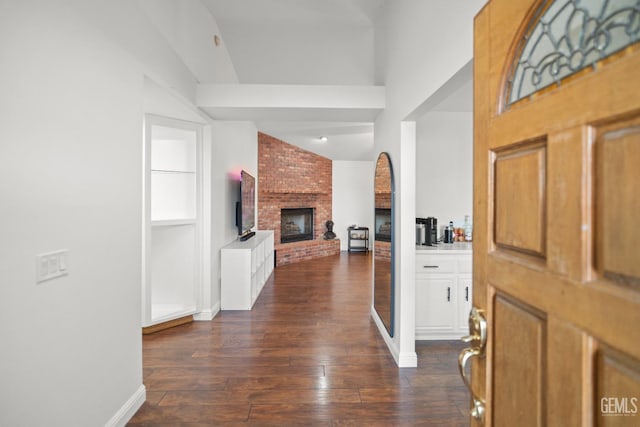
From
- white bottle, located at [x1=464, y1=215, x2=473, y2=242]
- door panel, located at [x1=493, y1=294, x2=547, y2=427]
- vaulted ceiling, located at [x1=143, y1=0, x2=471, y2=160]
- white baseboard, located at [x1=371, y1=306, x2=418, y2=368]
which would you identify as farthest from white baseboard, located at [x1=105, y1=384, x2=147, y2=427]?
white bottle, located at [x1=464, y1=215, x2=473, y2=242]

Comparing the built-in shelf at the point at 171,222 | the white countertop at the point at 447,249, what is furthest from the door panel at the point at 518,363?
Result: the built-in shelf at the point at 171,222

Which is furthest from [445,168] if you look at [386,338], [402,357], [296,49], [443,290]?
[296,49]

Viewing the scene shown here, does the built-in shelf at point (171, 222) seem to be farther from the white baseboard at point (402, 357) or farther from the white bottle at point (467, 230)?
the white bottle at point (467, 230)

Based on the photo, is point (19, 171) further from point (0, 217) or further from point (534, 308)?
point (534, 308)

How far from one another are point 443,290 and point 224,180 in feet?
9.56

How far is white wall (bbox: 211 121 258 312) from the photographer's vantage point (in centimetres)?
367

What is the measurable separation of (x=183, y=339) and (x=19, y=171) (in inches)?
91.1

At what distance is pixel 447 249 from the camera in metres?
2.96

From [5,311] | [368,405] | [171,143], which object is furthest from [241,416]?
[171,143]

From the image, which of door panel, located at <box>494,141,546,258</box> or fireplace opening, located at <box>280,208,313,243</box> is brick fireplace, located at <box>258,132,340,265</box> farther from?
door panel, located at <box>494,141,546,258</box>

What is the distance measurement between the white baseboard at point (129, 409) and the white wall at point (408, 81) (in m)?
1.89

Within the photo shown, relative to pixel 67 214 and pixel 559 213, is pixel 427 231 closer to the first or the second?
pixel 559 213

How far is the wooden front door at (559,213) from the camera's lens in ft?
1.63

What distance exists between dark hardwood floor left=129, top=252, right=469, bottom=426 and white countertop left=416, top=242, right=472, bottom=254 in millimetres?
884
